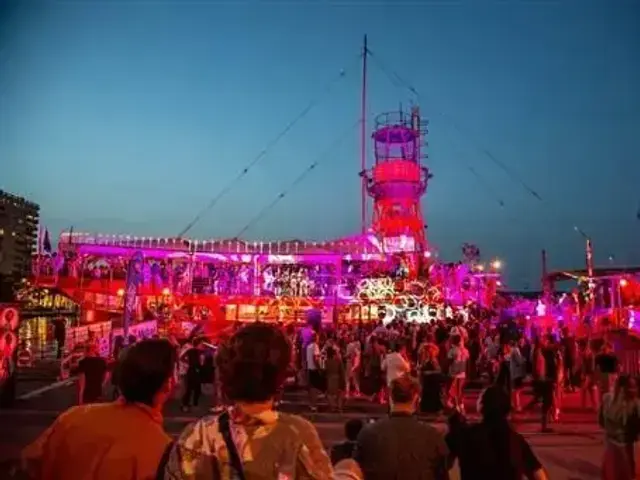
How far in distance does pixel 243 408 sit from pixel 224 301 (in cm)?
3347

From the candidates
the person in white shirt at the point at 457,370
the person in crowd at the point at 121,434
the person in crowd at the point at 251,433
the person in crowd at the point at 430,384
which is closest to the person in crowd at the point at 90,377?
the person in crowd at the point at 430,384

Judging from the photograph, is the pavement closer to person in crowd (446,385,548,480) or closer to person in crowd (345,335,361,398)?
person in crowd (345,335,361,398)

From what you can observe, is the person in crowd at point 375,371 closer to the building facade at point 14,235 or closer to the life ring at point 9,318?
the life ring at point 9,318

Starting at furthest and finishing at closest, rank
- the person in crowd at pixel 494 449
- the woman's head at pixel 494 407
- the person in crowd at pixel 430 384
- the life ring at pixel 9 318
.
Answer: the life ring at pixel 9 318
the person in crowd at pixel 430 384
the woman's head at pixel 494 407
the person in crowd at pixel 494 449

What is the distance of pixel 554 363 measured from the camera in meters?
14.5

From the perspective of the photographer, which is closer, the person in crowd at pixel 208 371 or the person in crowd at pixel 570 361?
the person in crowd at pixel 208 371

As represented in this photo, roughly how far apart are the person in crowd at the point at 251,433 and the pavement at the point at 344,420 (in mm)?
6629

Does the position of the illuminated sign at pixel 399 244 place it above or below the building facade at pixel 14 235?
above

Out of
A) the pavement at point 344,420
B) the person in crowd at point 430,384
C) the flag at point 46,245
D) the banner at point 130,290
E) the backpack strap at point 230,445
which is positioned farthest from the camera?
the flag at point 46,245

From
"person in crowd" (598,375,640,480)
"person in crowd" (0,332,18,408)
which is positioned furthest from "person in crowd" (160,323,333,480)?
"person in crowd" (0,332,18,408)

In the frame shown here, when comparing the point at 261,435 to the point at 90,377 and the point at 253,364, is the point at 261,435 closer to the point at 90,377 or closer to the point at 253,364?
the point at 253,364

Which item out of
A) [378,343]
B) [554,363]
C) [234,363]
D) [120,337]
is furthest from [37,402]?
[234,363]

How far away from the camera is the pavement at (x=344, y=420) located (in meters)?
9.66

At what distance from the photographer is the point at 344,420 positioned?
535 inches
